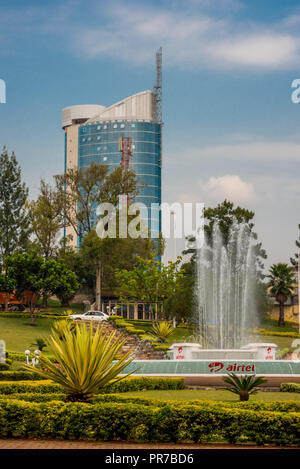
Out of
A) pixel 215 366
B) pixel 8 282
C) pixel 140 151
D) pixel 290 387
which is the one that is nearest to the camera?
pixel 290 387

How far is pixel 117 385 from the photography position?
18000 mm

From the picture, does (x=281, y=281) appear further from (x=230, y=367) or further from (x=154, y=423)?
(x=154, y=423)

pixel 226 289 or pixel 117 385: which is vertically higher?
pixel 226 289

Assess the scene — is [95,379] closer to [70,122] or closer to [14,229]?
[14,229]

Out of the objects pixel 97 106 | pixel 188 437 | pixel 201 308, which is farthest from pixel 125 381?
pixel 97 106

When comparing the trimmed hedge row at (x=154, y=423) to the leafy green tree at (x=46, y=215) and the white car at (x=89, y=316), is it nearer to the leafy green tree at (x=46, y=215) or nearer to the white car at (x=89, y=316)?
the white car at (x=89, y=316)

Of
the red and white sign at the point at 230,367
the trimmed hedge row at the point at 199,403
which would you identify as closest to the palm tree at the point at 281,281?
the red and white sign at the point at 230,367

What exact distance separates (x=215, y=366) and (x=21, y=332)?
19.5m

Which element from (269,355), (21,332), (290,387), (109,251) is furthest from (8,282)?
(290,387)

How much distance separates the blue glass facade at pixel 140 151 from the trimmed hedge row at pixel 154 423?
397 ft

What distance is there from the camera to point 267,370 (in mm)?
20359

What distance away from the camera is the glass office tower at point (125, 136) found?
137125mm

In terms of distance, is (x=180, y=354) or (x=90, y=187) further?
(x=90, y=187)
